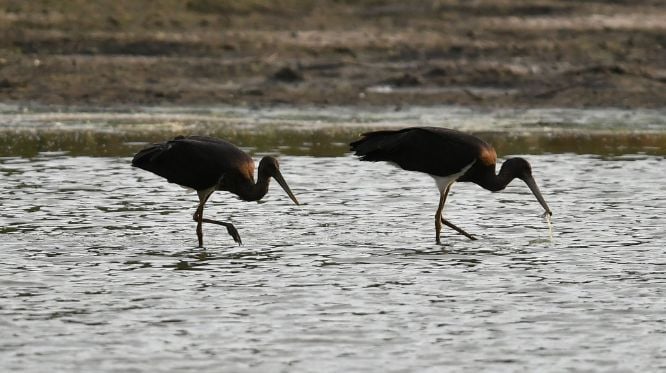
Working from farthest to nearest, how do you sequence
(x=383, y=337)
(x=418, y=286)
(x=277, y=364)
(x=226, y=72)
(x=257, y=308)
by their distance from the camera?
1. (x=226, y=72)
2. (x=418, y=286)
3. (x=257, y=308)
4. (x=383, y=337)
5. (x=277, y=364)

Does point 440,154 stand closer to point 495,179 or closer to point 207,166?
point 495,179

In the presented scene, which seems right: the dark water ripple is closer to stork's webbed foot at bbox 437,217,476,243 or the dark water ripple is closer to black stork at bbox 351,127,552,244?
stork's webbed foot at bbox 437,217,476,243

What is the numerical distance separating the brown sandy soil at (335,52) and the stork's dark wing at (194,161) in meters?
9.37

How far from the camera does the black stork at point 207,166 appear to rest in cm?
924

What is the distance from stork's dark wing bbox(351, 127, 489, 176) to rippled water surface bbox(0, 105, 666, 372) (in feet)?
1.64

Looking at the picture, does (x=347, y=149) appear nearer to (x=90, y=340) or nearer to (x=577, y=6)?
(x=90, y=340)

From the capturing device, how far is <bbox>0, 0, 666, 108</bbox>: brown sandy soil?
18984mm

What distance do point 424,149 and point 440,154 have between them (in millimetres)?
119

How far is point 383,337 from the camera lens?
21.8 ft

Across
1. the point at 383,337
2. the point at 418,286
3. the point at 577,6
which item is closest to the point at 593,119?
the point at 577,6

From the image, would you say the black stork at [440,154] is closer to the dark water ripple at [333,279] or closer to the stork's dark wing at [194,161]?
the dark water ripple at [333,279]

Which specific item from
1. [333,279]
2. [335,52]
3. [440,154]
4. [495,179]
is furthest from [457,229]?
[335,52]

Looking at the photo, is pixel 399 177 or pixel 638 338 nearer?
pixel 638 338

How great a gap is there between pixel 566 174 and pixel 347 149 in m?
2.72
